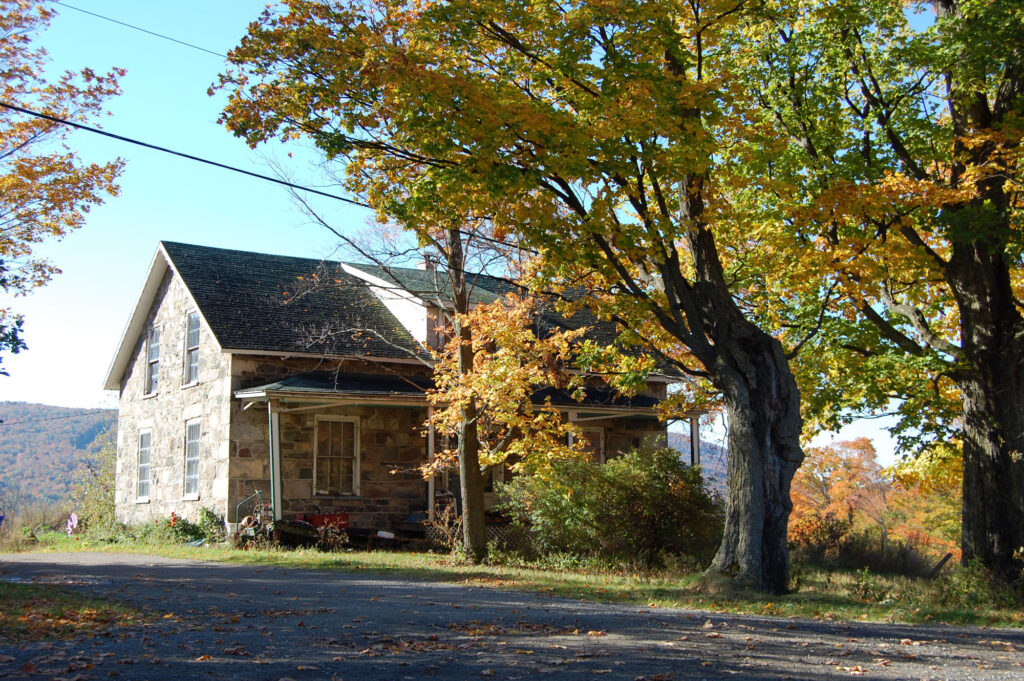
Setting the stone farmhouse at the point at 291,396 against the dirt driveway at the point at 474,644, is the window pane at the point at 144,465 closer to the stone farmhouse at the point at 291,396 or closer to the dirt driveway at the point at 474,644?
the stone farmhouse at the point at 291,396

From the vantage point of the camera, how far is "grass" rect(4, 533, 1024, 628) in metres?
9.91

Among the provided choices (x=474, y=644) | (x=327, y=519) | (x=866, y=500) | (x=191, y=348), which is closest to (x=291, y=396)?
(x=327, y=519)

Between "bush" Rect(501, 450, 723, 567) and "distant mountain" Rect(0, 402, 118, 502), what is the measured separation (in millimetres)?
56861

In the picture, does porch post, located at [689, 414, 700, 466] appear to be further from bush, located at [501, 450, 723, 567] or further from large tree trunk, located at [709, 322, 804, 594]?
large tree trunk, located at [709, 322, 804, 594]

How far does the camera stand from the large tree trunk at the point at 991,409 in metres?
13.0

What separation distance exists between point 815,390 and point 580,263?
603 centimetres

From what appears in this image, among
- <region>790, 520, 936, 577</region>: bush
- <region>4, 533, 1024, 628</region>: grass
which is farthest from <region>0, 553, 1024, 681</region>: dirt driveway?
<region>790, 520, 936, 577</region>: bush

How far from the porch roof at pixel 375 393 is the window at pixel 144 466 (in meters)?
5.86

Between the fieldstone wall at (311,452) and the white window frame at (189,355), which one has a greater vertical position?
the white window frame at (189,355)

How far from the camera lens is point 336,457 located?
19906 mm

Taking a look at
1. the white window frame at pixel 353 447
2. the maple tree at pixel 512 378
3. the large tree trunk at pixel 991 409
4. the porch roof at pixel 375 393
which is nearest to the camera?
the large tree trunk at pixel 991 409

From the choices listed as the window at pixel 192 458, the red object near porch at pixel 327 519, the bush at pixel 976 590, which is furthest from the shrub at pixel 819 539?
the window at pixel 192 458

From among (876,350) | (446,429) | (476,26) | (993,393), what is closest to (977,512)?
(993,393)

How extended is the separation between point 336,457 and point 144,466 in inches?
261
